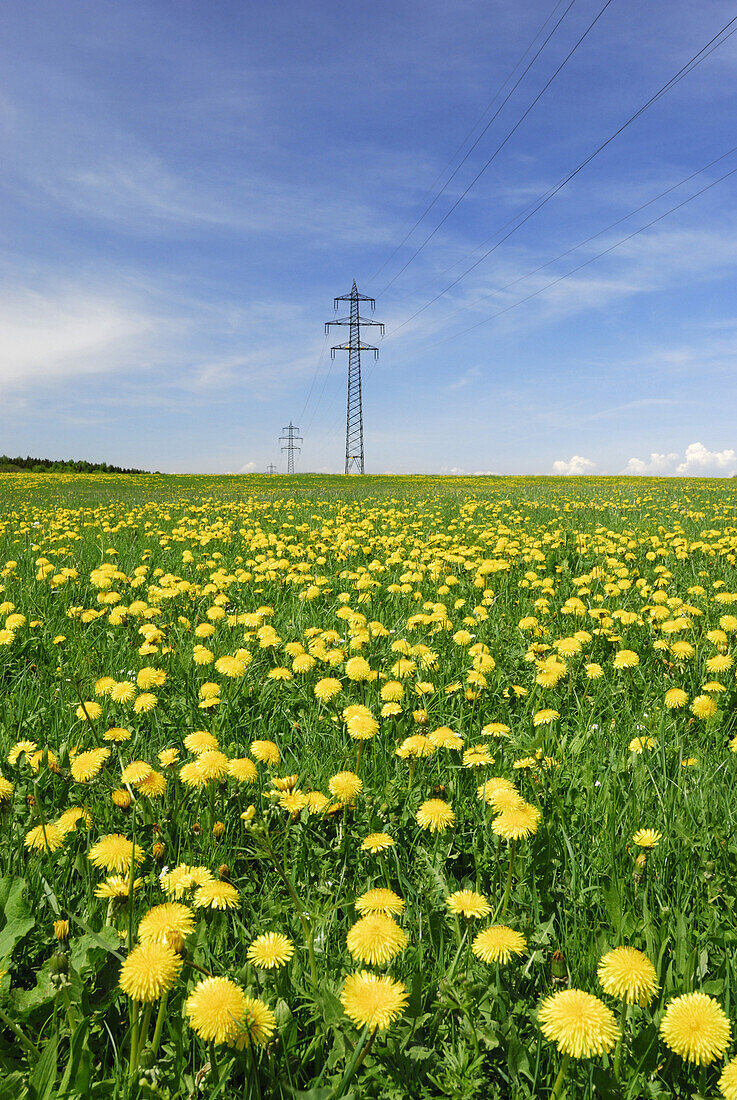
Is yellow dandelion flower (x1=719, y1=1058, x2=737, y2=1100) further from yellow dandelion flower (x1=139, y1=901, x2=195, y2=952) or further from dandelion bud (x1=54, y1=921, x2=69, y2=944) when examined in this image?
dandelion bud (x1=54, y1=921, x2=69, y2=944)

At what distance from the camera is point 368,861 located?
162cm

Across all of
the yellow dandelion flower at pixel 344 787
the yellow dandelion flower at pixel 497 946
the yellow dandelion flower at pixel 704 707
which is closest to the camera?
the yellow dandelion flower at pixel 497 946

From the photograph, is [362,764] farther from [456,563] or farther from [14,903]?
[456,563]

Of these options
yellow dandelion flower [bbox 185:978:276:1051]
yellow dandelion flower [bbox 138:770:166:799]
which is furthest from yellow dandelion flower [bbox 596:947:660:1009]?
yellow dandelion flower [bbox 138:770:166:799]

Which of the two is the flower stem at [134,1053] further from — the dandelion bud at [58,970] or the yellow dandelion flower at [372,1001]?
the yellow dandelion flower at [372,1001]

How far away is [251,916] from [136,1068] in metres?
0.46

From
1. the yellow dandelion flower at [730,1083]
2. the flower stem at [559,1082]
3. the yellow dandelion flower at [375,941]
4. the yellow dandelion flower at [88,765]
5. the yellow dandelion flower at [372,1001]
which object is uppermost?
the yellow dandelion flower at [88,765]

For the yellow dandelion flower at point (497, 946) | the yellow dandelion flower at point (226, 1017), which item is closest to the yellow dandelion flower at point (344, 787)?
the yellow dandelion flower at point (497, 946)

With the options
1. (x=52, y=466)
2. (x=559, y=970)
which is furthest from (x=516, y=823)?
(x=52, y=466)

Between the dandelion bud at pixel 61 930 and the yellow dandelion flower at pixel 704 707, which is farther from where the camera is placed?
the yellow dandelion flower at pixel 704 707

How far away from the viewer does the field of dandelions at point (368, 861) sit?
0.99 meters

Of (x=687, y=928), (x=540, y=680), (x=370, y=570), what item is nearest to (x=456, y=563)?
(x=370, y=570)

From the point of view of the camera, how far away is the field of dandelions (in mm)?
994

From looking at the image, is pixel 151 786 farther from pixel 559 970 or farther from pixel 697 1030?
pixel 697 1030
